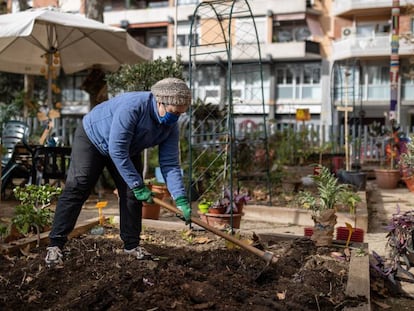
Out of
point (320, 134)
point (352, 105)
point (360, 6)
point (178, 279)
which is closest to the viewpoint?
point (178, 279)

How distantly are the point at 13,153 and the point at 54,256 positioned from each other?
14.5 ft

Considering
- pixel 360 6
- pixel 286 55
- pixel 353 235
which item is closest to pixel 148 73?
pixel 353 235

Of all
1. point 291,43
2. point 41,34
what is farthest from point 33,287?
point 291,43

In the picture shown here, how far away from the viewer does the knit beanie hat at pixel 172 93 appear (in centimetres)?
337

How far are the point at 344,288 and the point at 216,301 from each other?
35.4 inches

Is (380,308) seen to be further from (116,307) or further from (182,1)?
(182,1)

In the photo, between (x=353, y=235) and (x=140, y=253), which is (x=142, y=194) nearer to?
(x=140, y=253)

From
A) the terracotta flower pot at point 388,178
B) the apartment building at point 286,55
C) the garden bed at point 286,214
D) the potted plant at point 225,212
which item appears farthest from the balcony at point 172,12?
the potted plant at point 225,212

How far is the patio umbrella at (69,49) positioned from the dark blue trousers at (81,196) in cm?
432

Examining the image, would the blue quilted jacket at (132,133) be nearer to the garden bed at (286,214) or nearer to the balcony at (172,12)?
the garden bed at (286,214)

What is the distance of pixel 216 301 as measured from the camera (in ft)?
9.23

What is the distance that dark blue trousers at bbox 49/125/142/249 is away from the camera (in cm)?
365

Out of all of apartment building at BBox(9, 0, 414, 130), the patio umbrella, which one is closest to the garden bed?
the patio umbrella

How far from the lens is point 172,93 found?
132 inches
